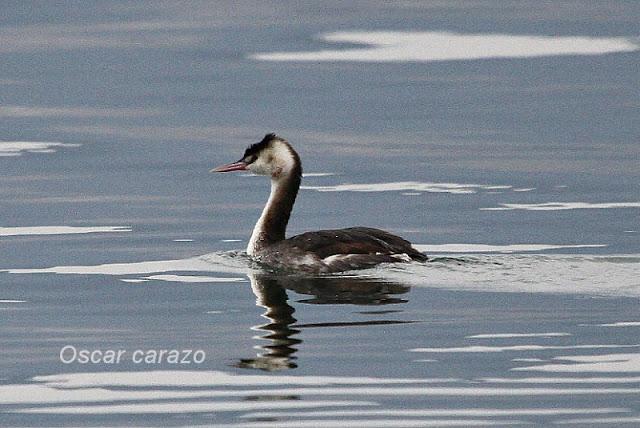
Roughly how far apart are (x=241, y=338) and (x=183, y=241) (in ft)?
17.4

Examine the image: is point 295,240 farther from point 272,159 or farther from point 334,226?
point 334,226

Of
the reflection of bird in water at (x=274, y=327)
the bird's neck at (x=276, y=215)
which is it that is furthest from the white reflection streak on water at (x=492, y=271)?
the reflection of bird in water at (x=274, y=327)

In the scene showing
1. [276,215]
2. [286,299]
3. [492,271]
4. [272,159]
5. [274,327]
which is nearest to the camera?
[274,327]

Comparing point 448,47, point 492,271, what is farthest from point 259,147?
point 448,47

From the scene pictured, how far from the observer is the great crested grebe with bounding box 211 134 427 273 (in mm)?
16125

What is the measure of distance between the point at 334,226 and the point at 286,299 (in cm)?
518

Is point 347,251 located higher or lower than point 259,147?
lower

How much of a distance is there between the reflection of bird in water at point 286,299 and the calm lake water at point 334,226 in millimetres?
36

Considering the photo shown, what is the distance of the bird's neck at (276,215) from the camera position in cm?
1722

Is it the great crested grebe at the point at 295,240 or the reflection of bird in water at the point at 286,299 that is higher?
the great crested grebe at the point at 295,240

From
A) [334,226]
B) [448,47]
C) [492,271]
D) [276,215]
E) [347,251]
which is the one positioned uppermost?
[448,47]

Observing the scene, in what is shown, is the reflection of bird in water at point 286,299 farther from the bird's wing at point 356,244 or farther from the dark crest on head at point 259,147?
the dark crest on head at point 259,147

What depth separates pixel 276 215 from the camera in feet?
57.2

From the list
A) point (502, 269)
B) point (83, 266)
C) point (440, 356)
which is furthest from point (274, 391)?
point (83, 266)
